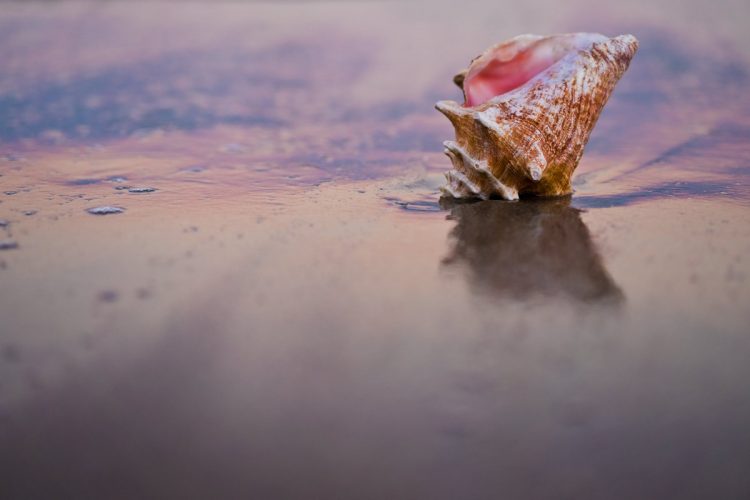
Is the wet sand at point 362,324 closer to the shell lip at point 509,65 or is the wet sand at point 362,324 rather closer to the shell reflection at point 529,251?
the shell reflection at point 529,251

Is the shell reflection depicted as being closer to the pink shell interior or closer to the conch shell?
the conch shell

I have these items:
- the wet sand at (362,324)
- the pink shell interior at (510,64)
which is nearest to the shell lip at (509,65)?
the pink shell interior at (510,64)

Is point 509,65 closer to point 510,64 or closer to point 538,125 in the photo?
point 510,64

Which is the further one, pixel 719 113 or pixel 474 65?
pixel 719 113

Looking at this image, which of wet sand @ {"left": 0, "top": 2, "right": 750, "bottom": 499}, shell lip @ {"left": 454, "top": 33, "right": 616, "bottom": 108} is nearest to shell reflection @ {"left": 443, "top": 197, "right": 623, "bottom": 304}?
wet sand @ {"left": 0, "top": 2, "right": 750, "bottom": 499}

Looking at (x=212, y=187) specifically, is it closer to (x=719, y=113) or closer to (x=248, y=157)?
(x=248, y=157)

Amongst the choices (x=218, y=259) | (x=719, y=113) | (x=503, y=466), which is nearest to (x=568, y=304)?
(x=503, y=466)
